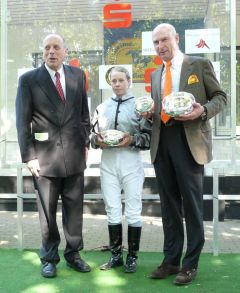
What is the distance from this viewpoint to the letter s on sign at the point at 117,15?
599 cm

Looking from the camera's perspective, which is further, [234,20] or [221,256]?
[234,20]

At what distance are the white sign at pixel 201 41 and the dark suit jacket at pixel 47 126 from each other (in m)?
2.29

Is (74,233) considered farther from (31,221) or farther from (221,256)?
(31,221)

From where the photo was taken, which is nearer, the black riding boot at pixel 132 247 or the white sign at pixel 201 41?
the black riding boot at pixel 132 247

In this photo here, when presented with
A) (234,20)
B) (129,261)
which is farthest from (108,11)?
(129,261)

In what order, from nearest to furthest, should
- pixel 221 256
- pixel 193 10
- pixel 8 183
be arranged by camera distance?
pixel 221 256
pixel 193 10
pixel 8 183

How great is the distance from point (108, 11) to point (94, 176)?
2356 millimetres

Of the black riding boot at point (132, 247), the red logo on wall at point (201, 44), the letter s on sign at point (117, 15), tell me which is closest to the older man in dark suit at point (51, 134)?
the black riding boot at point (132, 247)

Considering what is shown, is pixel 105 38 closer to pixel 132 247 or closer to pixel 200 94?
pixel 200 94

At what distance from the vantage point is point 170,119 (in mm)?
3744

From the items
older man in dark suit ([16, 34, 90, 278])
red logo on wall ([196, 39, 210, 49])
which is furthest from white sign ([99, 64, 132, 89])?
older man in dark suit ([16, 34, 90, 278])

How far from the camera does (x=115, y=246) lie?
169 inches

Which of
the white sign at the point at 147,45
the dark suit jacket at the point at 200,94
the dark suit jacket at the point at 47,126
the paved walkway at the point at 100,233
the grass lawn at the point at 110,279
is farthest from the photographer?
the white sign at the point at 147,45

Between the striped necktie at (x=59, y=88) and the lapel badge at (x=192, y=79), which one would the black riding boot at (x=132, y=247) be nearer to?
the striped necktie at (x=59, y=88)
